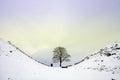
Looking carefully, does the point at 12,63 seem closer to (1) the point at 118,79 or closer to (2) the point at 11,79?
(2) the point at 11,79

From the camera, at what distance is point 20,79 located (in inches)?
709

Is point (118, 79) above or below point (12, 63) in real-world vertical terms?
below

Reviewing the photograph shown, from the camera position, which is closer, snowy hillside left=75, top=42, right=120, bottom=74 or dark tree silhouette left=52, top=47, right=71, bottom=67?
snowy hillside left=75, top=42, right=120, bottom=74

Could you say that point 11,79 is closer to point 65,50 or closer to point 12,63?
point 12,63

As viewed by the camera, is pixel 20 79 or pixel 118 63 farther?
pixel 118 63

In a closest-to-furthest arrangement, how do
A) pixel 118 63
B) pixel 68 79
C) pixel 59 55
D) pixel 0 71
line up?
1. pixel 0 71
2. pixel 68 79
3. pixel 118 63
4. pixel 59 55

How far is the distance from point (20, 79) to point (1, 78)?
2.35 metres

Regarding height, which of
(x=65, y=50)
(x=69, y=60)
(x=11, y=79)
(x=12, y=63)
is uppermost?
(x=65, y=50)

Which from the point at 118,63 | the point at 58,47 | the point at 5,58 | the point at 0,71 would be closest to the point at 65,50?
the point at 58,47

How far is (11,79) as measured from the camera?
17.2 meters

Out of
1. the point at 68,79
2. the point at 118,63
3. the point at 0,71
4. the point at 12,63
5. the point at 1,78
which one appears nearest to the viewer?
the point at 1,78

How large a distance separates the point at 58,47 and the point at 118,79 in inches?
1838

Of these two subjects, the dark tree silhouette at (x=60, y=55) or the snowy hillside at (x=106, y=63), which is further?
the dark tree silhouette at (x=60, y=55)

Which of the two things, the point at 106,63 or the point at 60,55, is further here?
the point at 60,55
